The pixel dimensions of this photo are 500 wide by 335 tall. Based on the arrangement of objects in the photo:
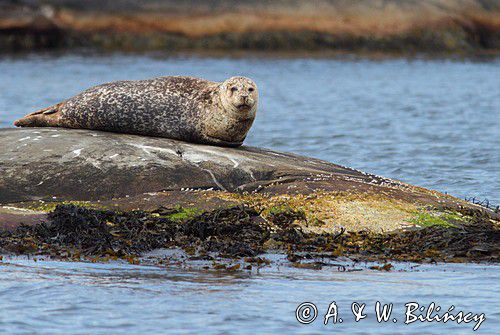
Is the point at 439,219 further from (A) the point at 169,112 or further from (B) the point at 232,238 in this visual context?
(A) the point at 169,112

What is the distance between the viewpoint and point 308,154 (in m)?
19.8

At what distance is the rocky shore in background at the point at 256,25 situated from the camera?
137 ft

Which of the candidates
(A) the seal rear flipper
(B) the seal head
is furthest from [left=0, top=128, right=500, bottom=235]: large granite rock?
(A) the seal rear flipper

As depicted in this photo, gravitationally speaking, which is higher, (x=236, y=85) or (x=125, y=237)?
(x=236, y=85)

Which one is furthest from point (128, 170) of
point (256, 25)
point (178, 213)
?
point (256, 25)

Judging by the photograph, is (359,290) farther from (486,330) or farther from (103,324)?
(103,324)

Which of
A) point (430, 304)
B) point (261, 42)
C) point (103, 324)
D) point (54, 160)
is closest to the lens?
point (103, 324)

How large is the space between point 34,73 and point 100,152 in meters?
26.0

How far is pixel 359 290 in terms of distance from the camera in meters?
8.80

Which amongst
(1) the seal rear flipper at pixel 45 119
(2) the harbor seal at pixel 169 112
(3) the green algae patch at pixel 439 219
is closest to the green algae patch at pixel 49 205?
(2) the harbor seal at pixel 169 112

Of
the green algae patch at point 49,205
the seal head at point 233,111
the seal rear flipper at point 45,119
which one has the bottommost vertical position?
the green algae patch at point 49,205

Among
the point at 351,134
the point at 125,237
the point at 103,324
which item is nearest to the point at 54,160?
the point at 125,237

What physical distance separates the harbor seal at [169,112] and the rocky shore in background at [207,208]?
326 mm

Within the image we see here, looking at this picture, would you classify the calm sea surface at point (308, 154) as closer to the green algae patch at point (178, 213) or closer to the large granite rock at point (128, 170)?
the green algae patch at point (178, 213)
